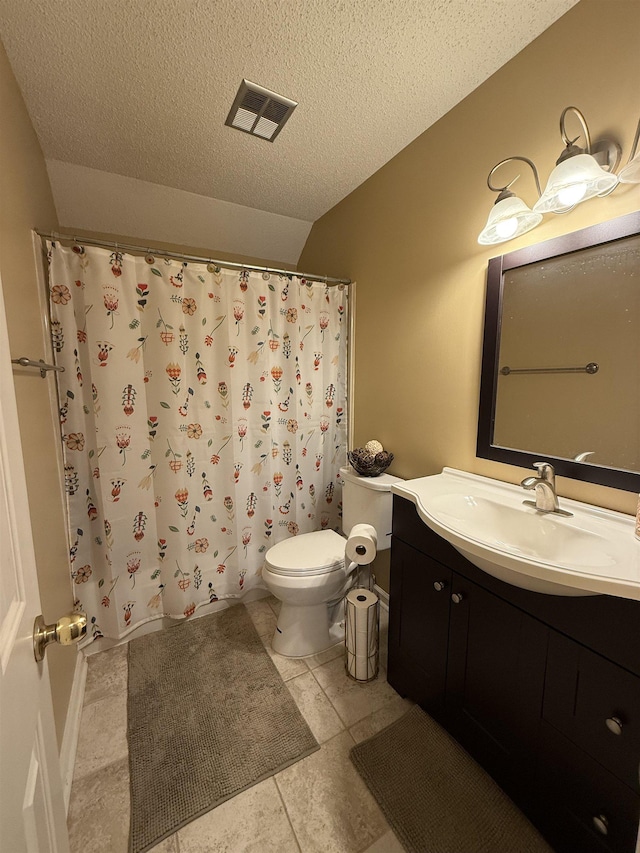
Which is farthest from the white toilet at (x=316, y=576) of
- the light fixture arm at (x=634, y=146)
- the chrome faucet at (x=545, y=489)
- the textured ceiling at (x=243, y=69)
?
the textured ceiling at (x=243, y=69)

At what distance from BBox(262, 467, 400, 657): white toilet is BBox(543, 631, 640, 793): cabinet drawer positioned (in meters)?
0.87

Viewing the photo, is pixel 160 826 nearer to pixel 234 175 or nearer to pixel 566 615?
pixel 566 615

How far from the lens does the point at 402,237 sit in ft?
5.65

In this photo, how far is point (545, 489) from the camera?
1.07 metres

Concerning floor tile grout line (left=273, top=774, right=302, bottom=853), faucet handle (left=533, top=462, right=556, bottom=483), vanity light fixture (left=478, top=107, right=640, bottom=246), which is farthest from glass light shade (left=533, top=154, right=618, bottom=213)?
floor tile grout line (left=273, top=774, right=302, bottom=853)

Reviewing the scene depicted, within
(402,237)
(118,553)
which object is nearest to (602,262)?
(402,237)

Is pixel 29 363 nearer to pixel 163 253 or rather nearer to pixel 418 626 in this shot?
pixel 163 253

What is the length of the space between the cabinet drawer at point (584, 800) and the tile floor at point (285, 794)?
475mm

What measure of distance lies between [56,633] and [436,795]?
129 centimetres

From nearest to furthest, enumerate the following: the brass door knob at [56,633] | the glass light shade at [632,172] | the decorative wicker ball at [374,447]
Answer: the brass door knob at [56,633]
the glass light shade at [632,172]
the decorative wicker ball at [374,447]

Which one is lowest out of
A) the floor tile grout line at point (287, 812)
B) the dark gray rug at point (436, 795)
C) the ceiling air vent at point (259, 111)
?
the floor tile grout line at point (287, 812)

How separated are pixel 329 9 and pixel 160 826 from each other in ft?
8.38

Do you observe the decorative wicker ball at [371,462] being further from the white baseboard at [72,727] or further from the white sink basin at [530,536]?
the white baseboard at [72,727]

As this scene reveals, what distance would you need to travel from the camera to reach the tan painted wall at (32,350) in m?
1.08
